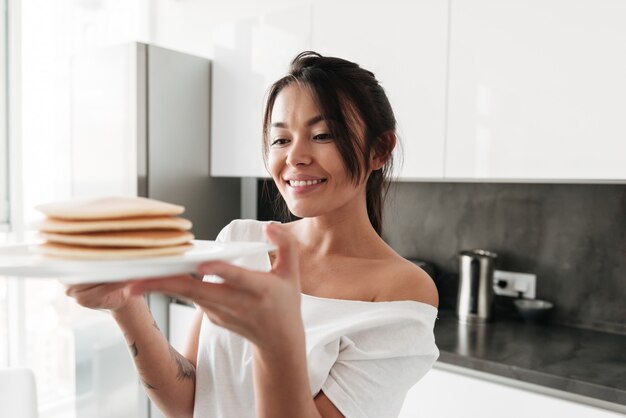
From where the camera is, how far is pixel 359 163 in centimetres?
97

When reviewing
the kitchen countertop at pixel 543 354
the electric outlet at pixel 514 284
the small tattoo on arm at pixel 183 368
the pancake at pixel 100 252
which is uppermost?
the pancake at pixel 100 252

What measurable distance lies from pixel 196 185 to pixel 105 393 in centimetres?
101

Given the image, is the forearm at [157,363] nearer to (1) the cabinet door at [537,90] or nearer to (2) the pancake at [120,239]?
(2) the pancake at [120,239]

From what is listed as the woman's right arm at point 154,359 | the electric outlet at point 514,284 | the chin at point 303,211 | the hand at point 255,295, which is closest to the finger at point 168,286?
the hand at point 255,295

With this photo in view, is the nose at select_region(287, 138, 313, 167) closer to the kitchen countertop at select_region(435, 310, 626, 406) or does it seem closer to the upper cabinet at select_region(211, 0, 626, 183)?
the upper cabinet at select_region(211, 0, 626, 183)

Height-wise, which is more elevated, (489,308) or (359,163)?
(359,163)

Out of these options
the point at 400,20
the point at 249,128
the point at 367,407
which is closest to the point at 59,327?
the point at 249,128

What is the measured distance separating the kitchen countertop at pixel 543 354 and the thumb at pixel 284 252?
1203 millimetres

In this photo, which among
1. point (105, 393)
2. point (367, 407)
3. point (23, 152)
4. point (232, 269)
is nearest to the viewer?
point (232, 269)

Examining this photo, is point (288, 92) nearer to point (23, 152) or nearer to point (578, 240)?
A: point (578, 240)

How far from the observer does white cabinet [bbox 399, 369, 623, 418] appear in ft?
4.97

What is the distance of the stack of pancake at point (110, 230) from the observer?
612 mm

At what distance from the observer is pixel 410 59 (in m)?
1.99

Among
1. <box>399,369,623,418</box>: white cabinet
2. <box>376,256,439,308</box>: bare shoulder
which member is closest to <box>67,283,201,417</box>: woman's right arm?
<box>376,256,439,308</box>: bare shoulder
